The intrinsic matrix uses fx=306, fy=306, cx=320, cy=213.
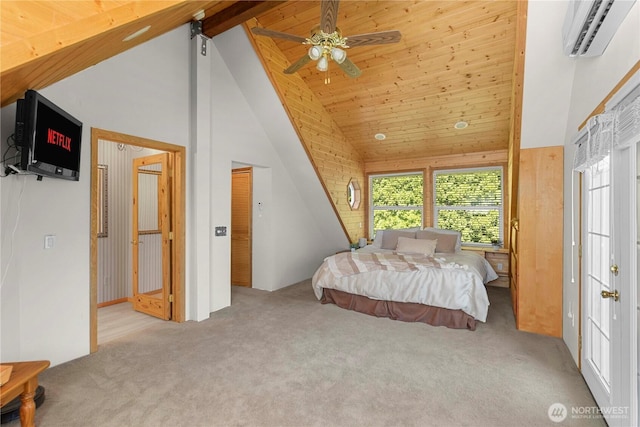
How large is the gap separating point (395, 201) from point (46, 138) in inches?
212

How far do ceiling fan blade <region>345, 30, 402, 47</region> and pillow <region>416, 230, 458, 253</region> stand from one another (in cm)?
333

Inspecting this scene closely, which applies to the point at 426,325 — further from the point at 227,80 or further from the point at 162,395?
the point at 227,80

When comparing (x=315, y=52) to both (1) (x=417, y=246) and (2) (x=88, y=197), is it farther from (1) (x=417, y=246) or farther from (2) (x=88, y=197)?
(1) (x=417, y=246)

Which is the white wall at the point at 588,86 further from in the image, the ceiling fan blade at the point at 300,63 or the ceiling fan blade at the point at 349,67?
the ceiling fan blade at the point at 300,63

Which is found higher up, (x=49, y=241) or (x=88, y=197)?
(x=88, y=197)

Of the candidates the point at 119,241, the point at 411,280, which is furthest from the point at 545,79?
the point at 119,241

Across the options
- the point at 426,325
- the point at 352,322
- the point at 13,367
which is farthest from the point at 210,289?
the point at 426,325

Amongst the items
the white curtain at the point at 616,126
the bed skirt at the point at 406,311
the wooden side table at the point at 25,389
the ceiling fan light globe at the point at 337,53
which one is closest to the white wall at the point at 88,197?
the wooden side table at the point at 25,389

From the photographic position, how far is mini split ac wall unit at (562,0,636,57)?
1629 millimetres

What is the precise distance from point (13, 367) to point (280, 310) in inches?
100

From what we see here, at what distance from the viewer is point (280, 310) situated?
12.9 ft

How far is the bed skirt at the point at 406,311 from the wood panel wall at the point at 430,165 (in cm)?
264

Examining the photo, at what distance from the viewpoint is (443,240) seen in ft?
16.2

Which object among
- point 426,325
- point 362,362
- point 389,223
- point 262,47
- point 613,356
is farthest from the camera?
point 389,223
